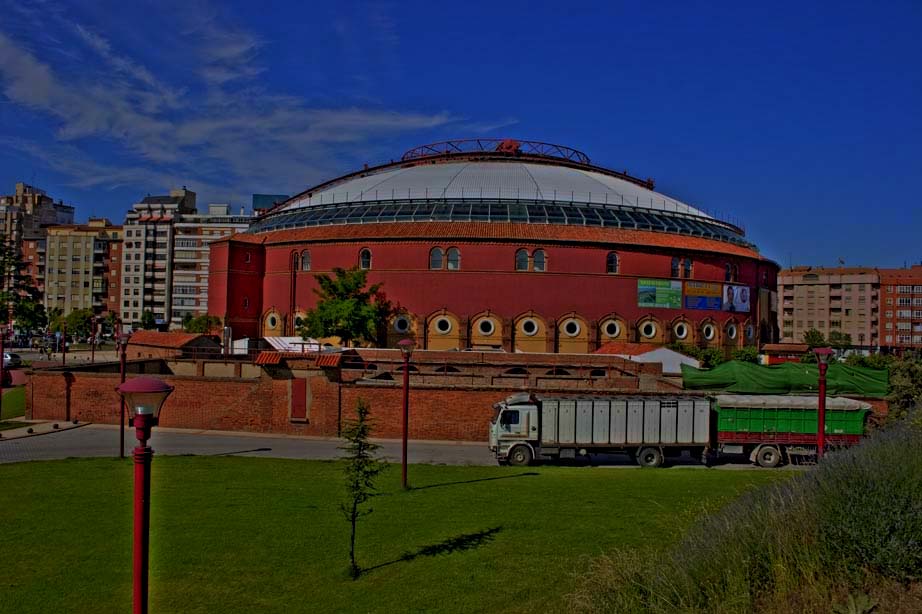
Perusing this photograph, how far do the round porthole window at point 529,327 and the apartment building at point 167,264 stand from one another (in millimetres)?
65259

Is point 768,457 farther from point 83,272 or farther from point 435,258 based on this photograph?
point 83,272

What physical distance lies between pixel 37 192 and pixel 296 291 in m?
101

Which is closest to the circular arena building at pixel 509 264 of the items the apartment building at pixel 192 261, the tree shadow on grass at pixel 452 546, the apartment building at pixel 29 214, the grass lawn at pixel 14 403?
the grass lawn at pixel 14 403

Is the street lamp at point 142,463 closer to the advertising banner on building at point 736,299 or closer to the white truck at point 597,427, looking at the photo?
the white truck at point 597,427

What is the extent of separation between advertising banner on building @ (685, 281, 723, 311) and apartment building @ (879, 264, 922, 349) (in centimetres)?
6797

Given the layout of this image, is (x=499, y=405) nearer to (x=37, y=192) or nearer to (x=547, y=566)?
(x=547, y=566)

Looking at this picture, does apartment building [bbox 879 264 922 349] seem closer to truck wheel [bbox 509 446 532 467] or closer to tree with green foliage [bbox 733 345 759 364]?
tree with green foliage [bbox 733 345 759 364]

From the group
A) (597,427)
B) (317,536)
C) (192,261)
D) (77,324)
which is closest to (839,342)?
(597,427)

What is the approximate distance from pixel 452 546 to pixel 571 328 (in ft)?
102

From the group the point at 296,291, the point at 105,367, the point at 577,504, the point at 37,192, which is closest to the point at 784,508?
the point at 577,504

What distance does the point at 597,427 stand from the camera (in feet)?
70.8

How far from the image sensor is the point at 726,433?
2194 cm

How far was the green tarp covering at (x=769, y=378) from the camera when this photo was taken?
2572 centimetres

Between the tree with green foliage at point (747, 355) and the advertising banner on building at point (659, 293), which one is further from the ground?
the advertising banner on building at point (659, 293)
